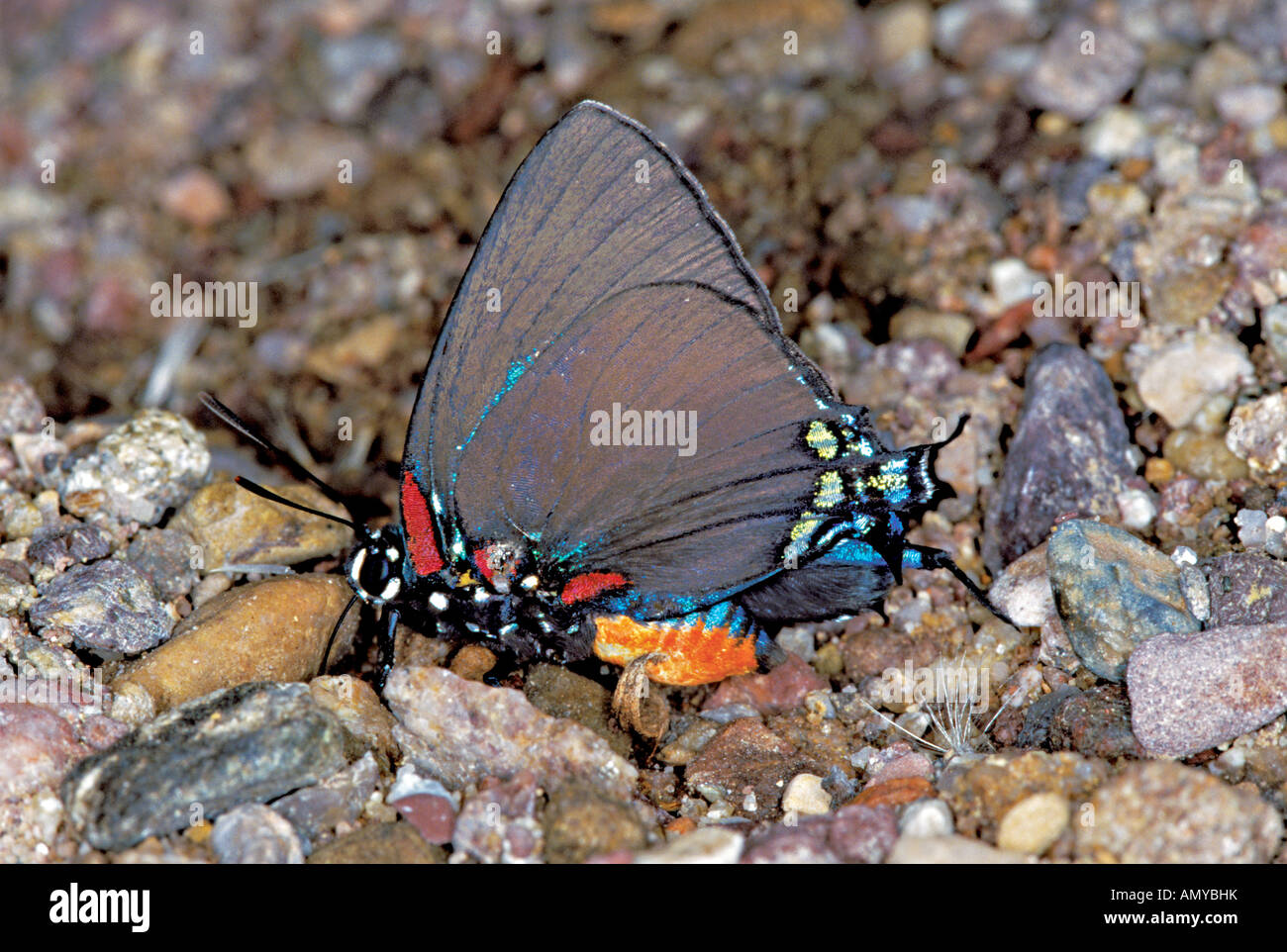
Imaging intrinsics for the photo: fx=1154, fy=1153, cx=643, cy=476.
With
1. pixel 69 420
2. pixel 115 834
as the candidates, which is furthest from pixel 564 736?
pixel 69 420

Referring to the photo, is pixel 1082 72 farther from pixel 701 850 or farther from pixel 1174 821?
pixel 701 850

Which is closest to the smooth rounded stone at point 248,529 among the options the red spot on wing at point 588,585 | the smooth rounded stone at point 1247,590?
the red spot on wing at point 588,585

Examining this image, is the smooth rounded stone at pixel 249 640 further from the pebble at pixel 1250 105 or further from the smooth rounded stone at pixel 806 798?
the pebble at pixel 1250 105

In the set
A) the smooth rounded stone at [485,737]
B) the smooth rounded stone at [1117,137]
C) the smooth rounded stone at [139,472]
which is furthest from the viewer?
the smooth rounded stone at [1117,137]

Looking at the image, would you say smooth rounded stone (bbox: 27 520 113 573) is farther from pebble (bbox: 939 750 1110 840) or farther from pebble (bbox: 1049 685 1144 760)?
pebble (bbox: 1049 685 1144 760)

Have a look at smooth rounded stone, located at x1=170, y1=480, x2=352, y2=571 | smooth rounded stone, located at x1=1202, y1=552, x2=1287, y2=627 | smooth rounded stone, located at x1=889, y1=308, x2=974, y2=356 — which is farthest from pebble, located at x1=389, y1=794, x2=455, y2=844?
smooth rounded stone, located at x1=889, y1=308, x2=974, y2=356

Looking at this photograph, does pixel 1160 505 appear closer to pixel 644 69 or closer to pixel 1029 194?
pixel 1029 194
